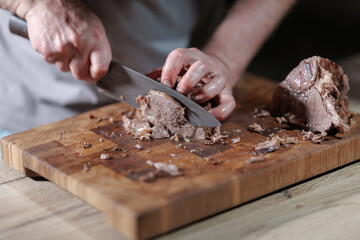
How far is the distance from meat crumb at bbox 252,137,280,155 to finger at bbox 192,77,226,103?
0.38 m

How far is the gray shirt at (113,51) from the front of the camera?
3.16m

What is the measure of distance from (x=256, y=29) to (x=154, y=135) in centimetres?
123

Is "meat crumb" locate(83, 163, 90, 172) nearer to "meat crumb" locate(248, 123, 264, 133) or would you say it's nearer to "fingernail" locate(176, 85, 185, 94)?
"fingernail" locate(176, 85, 185, 94)

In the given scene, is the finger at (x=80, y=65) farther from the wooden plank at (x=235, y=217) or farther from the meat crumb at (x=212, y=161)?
the meat crumb at (x=212, y=161)

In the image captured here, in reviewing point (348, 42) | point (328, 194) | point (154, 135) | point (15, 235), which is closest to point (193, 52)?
point (154, 135)

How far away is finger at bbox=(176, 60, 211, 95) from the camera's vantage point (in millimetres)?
2521

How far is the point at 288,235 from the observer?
193cm

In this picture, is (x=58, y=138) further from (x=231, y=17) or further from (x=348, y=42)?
(x=348, y=42)

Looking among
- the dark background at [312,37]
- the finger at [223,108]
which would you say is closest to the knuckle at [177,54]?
the finger at [223,108]

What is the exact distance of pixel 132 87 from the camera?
2664 mm

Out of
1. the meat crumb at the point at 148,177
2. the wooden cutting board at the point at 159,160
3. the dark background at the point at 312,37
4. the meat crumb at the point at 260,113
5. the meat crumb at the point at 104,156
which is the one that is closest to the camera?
the wooden cutting board at the point at 159,160

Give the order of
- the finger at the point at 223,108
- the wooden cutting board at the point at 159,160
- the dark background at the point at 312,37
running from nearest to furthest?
the wooden cutting board at the point at 159,160 → the finger at the point at 223,108 → the dark background at the point at 312,37

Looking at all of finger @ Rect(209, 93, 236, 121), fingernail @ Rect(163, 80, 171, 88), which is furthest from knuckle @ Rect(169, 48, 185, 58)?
finger @ Rect(209, 93, 236, 121)

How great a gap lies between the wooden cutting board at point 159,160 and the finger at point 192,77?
0.28 metres
